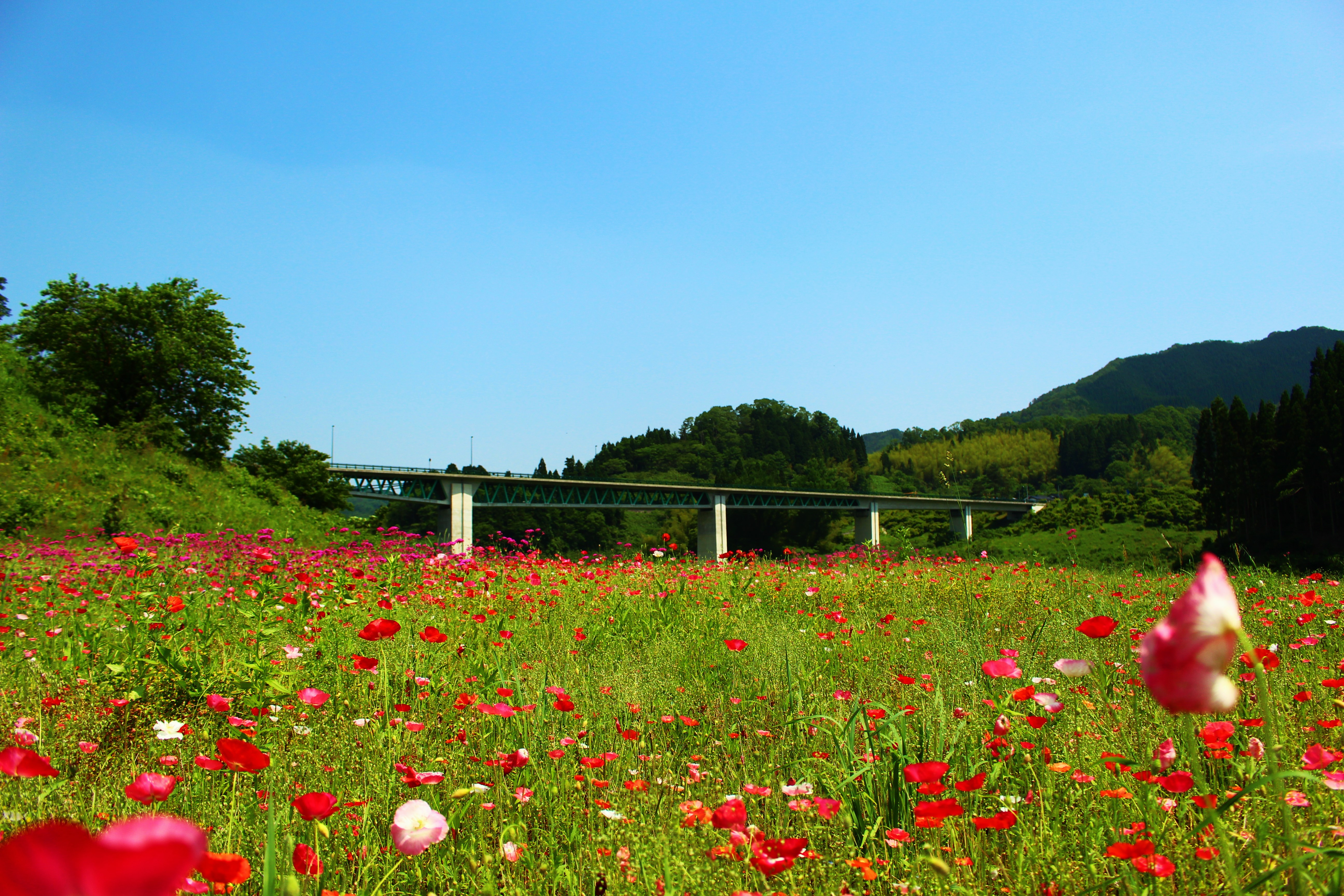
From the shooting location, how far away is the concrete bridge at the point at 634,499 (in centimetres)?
4162

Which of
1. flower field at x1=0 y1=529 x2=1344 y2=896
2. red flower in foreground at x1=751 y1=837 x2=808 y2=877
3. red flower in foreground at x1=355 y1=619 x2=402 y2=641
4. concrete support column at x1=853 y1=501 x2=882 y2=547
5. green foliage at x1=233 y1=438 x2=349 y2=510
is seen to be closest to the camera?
red flower in foreground at x1=751 y1=837 x2=808 y2=877

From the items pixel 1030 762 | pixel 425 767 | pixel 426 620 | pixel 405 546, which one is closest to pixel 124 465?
pixel 405 546

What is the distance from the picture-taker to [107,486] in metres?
A: 19.7

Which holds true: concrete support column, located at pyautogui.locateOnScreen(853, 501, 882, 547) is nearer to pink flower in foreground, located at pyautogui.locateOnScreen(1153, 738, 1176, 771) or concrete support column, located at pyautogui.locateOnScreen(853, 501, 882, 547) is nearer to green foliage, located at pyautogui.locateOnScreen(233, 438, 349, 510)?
green foliage, located at pyautogui.locateOnScreen(233, 438, 349, 510)

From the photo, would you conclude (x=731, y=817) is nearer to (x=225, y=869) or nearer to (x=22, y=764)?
(x=225, y=869)

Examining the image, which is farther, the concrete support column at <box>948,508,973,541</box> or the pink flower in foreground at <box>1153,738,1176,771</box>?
the concrete support column at <box>948,508,973,541</box>

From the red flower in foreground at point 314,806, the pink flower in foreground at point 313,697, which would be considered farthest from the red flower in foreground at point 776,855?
the pink flower in foreground at point 313,697

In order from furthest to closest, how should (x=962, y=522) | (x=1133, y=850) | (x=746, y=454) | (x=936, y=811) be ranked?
(x=746, y=454), (x=962, y=522), (x=936, y=811), (x=1133, y=850)

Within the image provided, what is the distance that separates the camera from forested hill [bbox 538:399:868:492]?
87.9 metres

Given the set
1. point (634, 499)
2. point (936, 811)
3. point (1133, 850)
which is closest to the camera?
point (1133, 850)

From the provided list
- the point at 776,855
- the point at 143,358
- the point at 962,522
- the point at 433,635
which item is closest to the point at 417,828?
the point at 776,855

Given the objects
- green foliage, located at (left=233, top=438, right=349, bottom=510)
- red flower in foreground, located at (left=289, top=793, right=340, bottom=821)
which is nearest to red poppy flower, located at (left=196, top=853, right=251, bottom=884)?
red flower in foreground, located at (left=289, top=793, right=340, bottom=821)

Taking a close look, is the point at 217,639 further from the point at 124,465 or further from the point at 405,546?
the point at 124,465

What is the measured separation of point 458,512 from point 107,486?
74.0 feet
